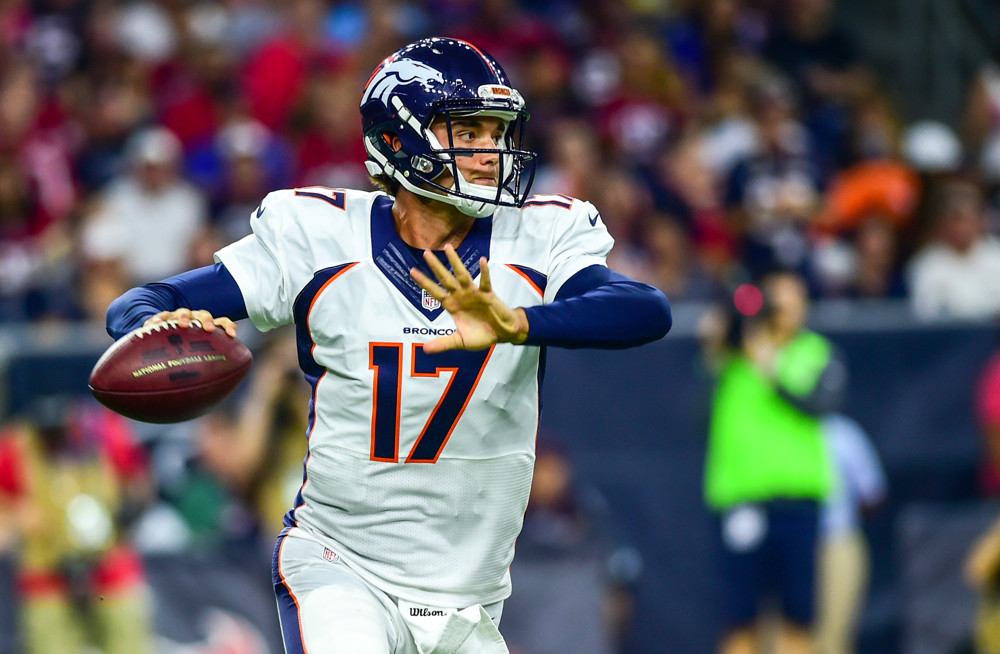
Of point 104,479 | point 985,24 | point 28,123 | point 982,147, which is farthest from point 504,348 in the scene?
point 985,24

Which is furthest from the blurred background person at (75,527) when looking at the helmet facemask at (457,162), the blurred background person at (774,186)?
the helmet facemask at (457,162)

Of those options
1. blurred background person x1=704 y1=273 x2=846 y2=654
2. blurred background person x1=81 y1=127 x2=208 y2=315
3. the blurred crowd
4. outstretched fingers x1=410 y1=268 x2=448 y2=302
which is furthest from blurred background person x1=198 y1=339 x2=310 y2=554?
outstretched fingers x1=410 y1=268 x2=448 y2=302

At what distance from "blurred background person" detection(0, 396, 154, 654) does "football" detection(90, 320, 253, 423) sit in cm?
406

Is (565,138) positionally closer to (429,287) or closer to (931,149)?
(931,149)

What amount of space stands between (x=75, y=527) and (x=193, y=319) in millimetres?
4237

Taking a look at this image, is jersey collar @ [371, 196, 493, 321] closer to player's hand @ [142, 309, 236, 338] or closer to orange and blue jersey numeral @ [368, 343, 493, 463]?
orange and blue jersey numeral @ [368, 343, 493, 463]

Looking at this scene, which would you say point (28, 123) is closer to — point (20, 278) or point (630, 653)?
point (20, 278)

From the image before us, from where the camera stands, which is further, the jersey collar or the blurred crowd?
the blurred crowd

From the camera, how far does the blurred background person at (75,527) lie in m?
7.51

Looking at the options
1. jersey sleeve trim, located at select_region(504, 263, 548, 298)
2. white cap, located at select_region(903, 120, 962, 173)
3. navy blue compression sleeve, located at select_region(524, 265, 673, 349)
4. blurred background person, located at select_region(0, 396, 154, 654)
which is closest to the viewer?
navy blue compression sleeve, located at select_region(524, 265, 673, 349)

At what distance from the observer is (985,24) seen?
1150 cm

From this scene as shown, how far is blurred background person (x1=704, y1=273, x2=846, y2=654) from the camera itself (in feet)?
25.1

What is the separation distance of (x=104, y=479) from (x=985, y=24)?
7360mm

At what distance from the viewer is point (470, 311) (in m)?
3.49
